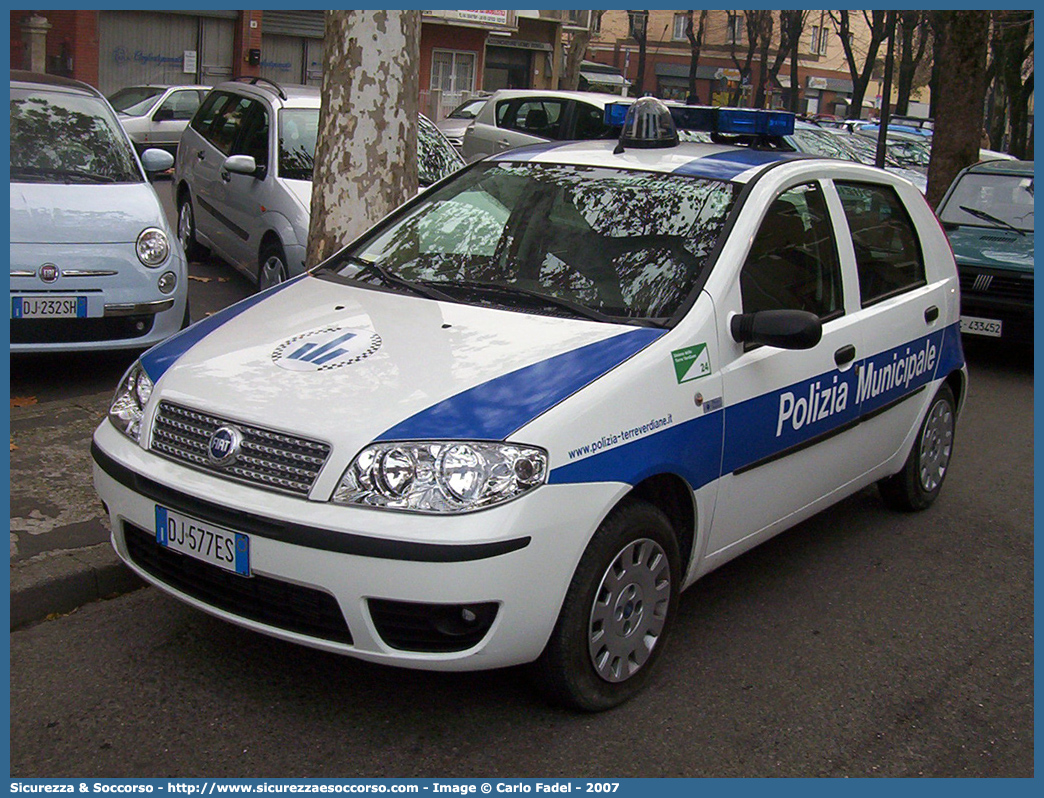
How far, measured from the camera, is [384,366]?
361 centimetres

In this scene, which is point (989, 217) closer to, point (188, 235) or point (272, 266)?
point (272, 266)

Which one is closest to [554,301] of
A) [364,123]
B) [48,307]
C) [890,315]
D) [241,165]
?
[890,315]

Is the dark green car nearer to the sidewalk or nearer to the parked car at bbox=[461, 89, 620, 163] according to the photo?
the parked car at bbox=[461, 89, 620, 163]

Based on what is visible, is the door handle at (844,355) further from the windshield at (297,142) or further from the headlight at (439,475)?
the windshield at (297,142)

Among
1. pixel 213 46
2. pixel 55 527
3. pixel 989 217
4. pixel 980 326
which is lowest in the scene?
pixel 55 527

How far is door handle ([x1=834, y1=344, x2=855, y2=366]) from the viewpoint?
4554 mm

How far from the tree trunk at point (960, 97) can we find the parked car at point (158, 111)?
13037 mm

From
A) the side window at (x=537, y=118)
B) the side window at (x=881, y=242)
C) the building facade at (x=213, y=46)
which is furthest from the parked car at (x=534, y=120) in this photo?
the side window at (x=881, y=242)

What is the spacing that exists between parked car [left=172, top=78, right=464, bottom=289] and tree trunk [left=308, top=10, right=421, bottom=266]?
144 cm

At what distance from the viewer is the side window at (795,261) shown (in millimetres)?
4266

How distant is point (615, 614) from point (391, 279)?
1.60 m

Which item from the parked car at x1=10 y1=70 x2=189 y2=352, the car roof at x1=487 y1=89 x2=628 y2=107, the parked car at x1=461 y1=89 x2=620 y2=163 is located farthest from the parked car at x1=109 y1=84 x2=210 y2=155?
the parked car at x1=10 y1=70 x2=189 y2=352

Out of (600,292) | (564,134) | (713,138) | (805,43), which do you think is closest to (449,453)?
(600,292)

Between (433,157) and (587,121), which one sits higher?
(587,121)
